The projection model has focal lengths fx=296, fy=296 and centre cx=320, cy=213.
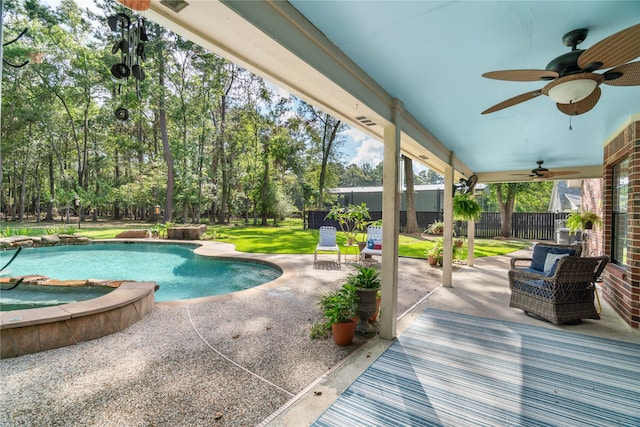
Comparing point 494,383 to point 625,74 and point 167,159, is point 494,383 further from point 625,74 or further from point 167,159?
point 167,159

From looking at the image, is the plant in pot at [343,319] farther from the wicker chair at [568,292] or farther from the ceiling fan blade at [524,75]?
the wicker chair at [568,292]

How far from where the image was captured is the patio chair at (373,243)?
25.1 ft

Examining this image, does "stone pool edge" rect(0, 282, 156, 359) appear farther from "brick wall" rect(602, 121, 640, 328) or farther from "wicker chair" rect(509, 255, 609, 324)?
"brick wall" rect(602, 121, 640, 328)

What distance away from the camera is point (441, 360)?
9.91 feet

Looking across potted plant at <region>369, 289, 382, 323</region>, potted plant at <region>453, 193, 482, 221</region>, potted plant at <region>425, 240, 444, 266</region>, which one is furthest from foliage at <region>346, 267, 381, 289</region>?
potted plant at <region>453, 193, 482, 221</region>

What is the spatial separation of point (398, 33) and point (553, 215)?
Answer: 52.9 feet

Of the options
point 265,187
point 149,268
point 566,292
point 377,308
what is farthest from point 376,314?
point 265,187

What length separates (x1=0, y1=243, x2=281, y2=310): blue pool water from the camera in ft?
21.8

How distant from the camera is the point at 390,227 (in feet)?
11.5

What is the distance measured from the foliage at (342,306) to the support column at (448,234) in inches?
123

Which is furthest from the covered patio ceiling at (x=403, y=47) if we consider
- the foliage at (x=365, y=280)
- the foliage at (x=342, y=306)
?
the foliage at (x=342, y=306)

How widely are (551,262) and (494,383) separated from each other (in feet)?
10.4

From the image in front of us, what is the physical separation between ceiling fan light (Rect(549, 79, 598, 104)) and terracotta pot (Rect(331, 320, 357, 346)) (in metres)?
2.81

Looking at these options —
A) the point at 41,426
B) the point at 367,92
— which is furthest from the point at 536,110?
the point at 41,426
